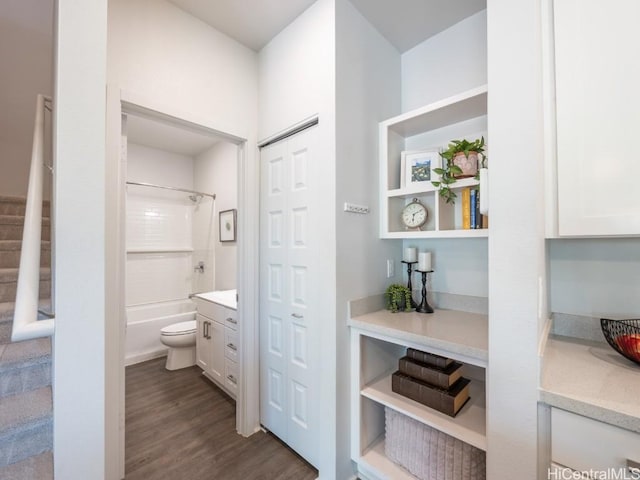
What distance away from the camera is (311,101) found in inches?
62.7

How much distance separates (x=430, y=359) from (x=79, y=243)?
60.4 inches

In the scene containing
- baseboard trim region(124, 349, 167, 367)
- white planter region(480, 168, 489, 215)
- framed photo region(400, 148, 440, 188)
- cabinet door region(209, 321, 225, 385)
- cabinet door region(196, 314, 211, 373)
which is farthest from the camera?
baseboard trim region(124, 349, 167, 367)

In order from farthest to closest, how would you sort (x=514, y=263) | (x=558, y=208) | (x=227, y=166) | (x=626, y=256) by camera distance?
1. (x=227, y=166)
2. (x=626, y=256)
3. (x=558, y=208)
4. (x=514, y=263)

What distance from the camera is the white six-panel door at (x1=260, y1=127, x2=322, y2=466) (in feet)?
5.33

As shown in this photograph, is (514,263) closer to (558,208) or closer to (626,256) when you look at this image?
(558,208)

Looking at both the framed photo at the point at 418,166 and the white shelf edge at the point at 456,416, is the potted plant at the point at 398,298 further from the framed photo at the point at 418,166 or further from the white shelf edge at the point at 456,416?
the framed photo at the point at 418,166

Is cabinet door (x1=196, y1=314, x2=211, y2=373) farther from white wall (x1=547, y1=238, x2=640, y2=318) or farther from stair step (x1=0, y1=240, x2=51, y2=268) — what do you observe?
white wall (x1=547, y1=238, x2=640, y2=318)

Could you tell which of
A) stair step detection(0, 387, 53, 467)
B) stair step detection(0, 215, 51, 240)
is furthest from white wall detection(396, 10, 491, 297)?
stair step detection(0, 215, 51, 240)

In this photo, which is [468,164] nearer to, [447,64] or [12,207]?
[447,64]

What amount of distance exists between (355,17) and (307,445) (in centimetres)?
258

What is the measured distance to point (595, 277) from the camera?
1245 millimetres

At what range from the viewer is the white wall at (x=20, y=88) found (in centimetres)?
227

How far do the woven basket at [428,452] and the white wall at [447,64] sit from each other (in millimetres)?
1910

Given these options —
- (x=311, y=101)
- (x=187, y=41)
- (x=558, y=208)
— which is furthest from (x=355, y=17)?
(x=558, y=208)
